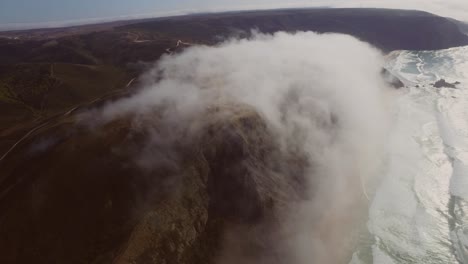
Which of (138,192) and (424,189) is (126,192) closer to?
(138,192)

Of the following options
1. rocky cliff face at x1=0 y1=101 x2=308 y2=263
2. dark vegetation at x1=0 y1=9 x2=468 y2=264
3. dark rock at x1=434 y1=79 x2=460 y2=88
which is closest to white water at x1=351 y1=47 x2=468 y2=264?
dark rock at x1=434 y1=79 x2=460 y2=88

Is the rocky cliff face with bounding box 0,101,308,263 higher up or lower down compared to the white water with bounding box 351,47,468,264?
higher up

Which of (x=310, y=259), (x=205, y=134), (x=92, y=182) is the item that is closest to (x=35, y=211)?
(x=92, y=182)

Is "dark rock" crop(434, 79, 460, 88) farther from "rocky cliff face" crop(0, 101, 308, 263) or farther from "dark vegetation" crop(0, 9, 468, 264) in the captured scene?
"rocky cliff face" crop(0, 101, 308, 263)

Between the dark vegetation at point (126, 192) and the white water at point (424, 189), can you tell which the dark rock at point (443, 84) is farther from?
the dark vegetation at point (126, 192)

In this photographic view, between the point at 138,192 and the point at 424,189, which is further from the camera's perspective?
the point at 424,189

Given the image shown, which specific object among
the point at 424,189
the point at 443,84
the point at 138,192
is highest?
the point at 138,192

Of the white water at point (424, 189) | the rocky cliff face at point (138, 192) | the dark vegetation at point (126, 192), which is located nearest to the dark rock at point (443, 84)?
the white water at point (424, 189)

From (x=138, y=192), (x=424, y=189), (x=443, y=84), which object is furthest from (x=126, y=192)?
(x=443, y=84)
